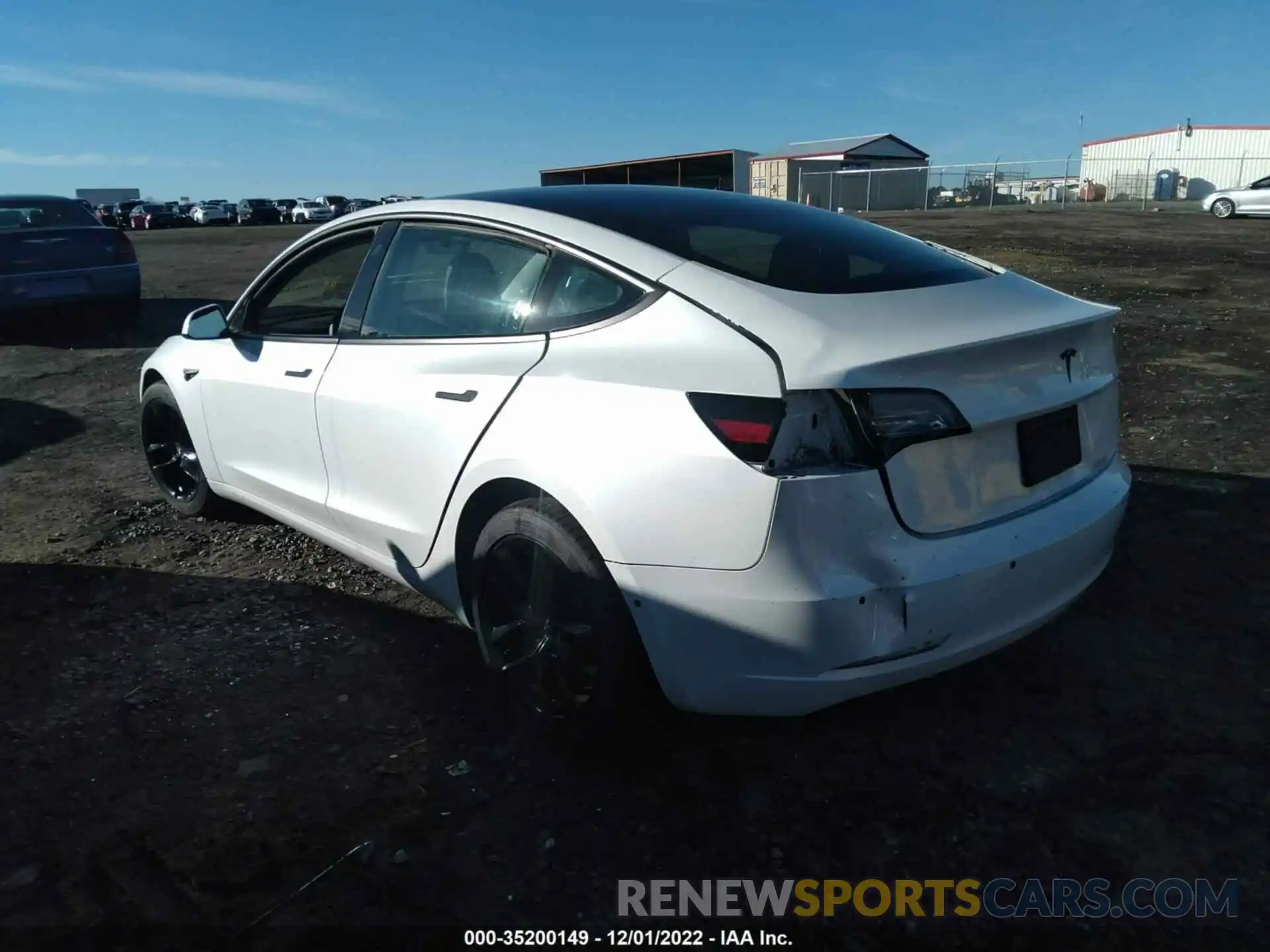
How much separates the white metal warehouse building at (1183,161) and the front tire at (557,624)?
1931 inches

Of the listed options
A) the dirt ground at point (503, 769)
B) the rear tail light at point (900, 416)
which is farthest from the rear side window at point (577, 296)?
the dirt ground at point (503, 769)

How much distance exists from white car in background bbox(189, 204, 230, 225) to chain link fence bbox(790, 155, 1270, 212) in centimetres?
3442

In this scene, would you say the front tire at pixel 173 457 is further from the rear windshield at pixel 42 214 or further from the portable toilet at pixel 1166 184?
the portable toilet at pixel 1166 184

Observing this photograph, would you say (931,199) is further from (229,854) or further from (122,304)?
(229,854)

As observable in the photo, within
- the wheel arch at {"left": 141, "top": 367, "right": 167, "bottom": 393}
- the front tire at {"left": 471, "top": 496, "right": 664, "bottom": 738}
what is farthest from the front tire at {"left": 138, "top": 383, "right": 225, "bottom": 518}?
the front tire at {"left": 471, "top": 496, "right": 664, "bottom": 738}

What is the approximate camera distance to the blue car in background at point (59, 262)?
9.84 meters

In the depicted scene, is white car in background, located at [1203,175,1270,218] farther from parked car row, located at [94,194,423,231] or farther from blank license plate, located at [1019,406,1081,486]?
parked car row, located at [94,194,423,231]

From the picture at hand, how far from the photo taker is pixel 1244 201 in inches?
1114

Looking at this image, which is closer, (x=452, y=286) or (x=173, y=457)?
(x=452, y=286)

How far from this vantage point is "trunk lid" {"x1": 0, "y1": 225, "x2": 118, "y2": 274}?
9.76 metres

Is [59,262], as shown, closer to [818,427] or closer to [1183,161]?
[818,427]

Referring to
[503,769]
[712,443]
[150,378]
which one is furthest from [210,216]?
[712,443]

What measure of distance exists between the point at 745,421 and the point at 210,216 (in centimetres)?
6177

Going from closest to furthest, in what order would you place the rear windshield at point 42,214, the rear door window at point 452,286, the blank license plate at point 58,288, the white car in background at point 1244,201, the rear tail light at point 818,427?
the rear tail light at point 818,427
the rear door window at point 452,286
the blank license plate at point 58,288
the rear windshield at point 42,214
the white car in background at point 1244,201
